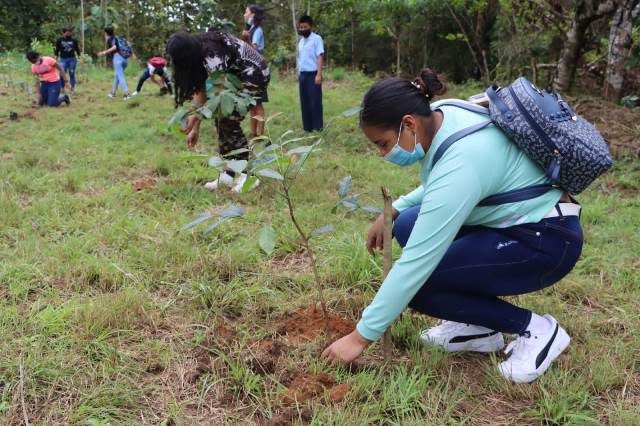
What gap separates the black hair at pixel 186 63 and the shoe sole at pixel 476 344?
2.39 m

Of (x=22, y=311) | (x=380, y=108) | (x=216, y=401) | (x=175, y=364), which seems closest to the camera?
(x=380, y=108)

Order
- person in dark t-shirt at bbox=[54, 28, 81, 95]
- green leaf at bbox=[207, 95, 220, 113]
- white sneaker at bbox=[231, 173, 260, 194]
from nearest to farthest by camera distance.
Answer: green leaf at bbox=[207, 95, 220, 113] < white sneaker at bbox=[231, 173, 260, 194] < person in dark t-shirt at bbox=[54, 28, 81, 95]

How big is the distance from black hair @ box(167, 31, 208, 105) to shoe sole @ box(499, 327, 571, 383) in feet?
8.71

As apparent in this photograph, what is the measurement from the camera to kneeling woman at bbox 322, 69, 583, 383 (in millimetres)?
1537

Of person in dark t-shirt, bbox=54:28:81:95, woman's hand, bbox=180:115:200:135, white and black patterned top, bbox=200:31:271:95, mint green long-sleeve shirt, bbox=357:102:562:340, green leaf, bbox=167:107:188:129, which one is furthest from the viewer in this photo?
person in dark t-shirt, bbox=54:28:81:95

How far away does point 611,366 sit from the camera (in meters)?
1.91

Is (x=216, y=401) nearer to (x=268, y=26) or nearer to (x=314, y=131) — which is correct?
(x=314, y=131)

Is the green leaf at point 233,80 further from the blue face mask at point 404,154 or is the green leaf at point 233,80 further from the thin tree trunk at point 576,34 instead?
the thin tree trunk at point 576,34

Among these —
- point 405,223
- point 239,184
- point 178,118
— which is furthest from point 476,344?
point 239,184

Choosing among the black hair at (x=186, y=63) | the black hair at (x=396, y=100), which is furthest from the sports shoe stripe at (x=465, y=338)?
the black hair at (x=186, y=63)

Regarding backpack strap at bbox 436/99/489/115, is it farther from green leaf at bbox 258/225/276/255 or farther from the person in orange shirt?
the person in orange shirt

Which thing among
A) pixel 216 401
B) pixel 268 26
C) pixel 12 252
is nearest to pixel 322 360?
pixel 216 401

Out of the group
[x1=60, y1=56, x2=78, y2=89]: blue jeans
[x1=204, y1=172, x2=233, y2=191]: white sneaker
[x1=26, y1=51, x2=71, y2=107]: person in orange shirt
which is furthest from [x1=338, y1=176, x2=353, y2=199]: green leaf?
[x1=60, y1=56, x2=78, y2=89]: blue jeans

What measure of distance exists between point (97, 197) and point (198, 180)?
31.8 inches
